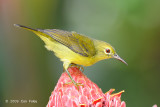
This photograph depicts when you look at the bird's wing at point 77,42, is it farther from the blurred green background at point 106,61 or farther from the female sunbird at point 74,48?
the blurred green background at point 106,61

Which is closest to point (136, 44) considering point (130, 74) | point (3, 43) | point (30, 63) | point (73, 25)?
point (130, 74)

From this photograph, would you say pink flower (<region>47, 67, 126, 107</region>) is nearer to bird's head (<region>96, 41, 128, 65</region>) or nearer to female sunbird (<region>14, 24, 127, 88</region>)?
female sunbird (<region>14, 24, 127, 88</region>)

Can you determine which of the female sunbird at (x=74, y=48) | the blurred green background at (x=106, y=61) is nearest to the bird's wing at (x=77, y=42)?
the female sunbird at (x=74, y=48)

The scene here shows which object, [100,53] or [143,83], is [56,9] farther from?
[143,83]

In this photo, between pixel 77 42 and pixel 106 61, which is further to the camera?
pixel 106 61

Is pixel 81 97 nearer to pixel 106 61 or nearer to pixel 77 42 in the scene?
pixel 77 42

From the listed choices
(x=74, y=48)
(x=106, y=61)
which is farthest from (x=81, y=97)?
(x=106, y=61)
